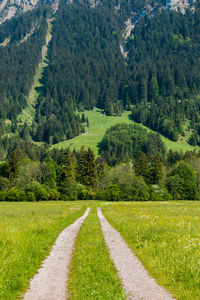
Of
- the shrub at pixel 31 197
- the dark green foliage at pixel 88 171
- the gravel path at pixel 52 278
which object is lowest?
the shrub at pixel 31 197

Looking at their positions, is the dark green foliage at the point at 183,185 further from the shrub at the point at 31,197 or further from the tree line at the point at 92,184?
the shrub at the point at 31,197

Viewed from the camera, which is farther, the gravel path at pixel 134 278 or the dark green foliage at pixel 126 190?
the dark green foliage at pixel 126 190

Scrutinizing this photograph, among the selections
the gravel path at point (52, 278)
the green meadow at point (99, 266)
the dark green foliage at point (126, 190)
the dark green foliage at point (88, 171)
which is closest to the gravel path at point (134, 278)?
the green meadow at point (99, 266)

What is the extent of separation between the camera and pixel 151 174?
415ft

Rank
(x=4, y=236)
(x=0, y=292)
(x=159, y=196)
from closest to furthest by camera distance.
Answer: (x=0, y=292) → (x=4, y=236) → (x=159, y=196)

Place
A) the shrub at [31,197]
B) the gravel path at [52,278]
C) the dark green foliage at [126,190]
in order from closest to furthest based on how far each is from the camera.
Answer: the gravel path at [52,278] → the shrub at [31,197] → the dark green foliage at [126,190]

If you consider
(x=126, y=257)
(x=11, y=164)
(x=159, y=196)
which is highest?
(x=11, y=164)

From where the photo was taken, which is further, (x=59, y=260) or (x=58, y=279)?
(x=59, y=260)

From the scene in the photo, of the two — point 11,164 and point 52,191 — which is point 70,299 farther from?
point 11,164

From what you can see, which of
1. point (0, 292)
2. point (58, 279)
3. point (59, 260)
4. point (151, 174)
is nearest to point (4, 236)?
point (59, 260)

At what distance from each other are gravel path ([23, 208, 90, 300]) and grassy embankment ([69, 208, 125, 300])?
0.30 meters

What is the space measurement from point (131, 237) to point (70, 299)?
1062 cm

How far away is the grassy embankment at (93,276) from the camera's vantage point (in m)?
7.98

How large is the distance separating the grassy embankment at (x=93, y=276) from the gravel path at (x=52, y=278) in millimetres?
304
